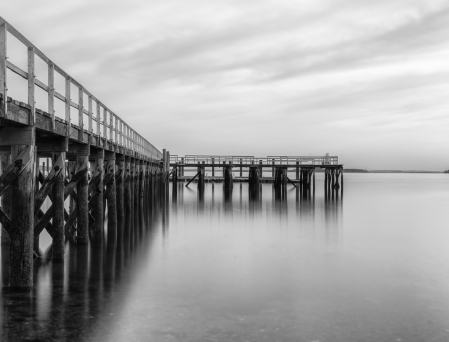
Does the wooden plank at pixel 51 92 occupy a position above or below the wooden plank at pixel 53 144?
above

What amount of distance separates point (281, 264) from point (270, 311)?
4213mm

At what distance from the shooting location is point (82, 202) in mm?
12539

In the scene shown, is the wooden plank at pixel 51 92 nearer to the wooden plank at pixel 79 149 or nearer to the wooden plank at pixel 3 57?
the wooden plank at pixel 3 57

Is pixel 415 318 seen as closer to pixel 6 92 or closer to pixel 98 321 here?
pixel 98 321

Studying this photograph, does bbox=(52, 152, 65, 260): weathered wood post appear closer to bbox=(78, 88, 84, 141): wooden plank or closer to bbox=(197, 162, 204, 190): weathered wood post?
bbox=(78, 88, 84, 141): wooden plank

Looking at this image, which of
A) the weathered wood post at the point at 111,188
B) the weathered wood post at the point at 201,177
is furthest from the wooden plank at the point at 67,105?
the weathered wood post at the point at 201,177

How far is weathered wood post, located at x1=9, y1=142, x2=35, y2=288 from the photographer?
7.75 metres

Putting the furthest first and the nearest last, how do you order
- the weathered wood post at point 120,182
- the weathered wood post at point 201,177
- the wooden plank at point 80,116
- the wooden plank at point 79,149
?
the weathered wood post at point 201,177
the weathered wood post at point 120,182
the wooden plank at point 79,149
the wooden plank at point 80,116

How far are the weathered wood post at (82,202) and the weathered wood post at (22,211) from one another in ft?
14.6

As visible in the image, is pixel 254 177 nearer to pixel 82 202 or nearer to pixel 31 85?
pixel 82 202

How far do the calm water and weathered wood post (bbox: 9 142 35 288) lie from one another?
0.60m

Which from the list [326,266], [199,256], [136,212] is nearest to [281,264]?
[326,266]

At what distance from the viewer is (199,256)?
12602mm

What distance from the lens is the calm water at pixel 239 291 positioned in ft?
21.7
